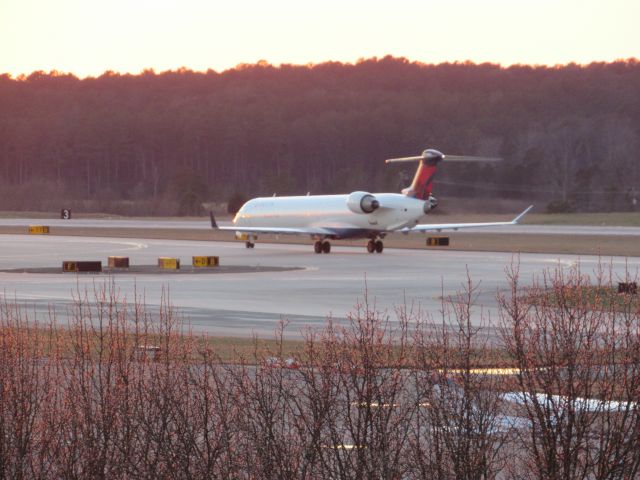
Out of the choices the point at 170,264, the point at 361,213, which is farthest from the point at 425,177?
the point at 170,264

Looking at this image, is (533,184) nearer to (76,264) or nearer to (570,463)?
(76,264)

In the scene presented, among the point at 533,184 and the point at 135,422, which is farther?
the point at 533,184

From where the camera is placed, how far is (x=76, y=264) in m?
46.4

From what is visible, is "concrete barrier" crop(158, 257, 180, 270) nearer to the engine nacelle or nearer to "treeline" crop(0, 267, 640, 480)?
the engine nacelle

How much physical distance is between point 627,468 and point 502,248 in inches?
2454

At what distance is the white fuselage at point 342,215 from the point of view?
63.3m

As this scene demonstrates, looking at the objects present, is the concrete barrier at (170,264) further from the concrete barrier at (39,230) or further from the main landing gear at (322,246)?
the concrete barrier at (39,230)

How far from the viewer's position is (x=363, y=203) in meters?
62.9

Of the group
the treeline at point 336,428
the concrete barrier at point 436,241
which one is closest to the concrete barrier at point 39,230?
the concrete barrier at point 436,241

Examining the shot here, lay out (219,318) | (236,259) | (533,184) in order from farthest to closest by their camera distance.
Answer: (533,184)
(236,259)
(219,318)

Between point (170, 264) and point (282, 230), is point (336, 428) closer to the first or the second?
point (170, 264)

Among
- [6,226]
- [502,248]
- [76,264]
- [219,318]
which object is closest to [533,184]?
[6,226]

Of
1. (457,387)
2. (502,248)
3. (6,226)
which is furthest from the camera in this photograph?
(6,226)

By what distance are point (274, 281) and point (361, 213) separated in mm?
19650
